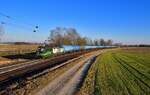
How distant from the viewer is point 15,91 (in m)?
15.0

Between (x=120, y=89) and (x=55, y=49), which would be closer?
(x=120, y=89)

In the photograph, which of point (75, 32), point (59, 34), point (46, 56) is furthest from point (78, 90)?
point (75, 32)

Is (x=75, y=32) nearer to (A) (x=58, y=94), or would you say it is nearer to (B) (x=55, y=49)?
(B) (x=55, y=49)

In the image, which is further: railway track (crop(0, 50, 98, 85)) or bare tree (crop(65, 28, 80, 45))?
bare tree (crop(65, 28, 80, 45))

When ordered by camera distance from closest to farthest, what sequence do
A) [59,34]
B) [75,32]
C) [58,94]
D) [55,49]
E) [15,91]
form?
[58,94] → [15,91] → [55,49] → [59,34] → [75,32]

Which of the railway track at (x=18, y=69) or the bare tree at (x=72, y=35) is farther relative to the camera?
the bare tree at (x=72, y=35)

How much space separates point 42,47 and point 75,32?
121 metres

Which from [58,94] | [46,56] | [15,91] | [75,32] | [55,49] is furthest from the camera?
[75,32]

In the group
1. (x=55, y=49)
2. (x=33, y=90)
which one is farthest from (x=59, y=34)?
(x=33, y=90)

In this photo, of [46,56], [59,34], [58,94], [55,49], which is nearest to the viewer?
[58,94]

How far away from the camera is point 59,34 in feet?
529

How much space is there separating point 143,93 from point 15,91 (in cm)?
765

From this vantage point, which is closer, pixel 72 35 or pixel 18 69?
pixel 18 69

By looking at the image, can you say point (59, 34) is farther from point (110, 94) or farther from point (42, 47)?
point (110, 94)
